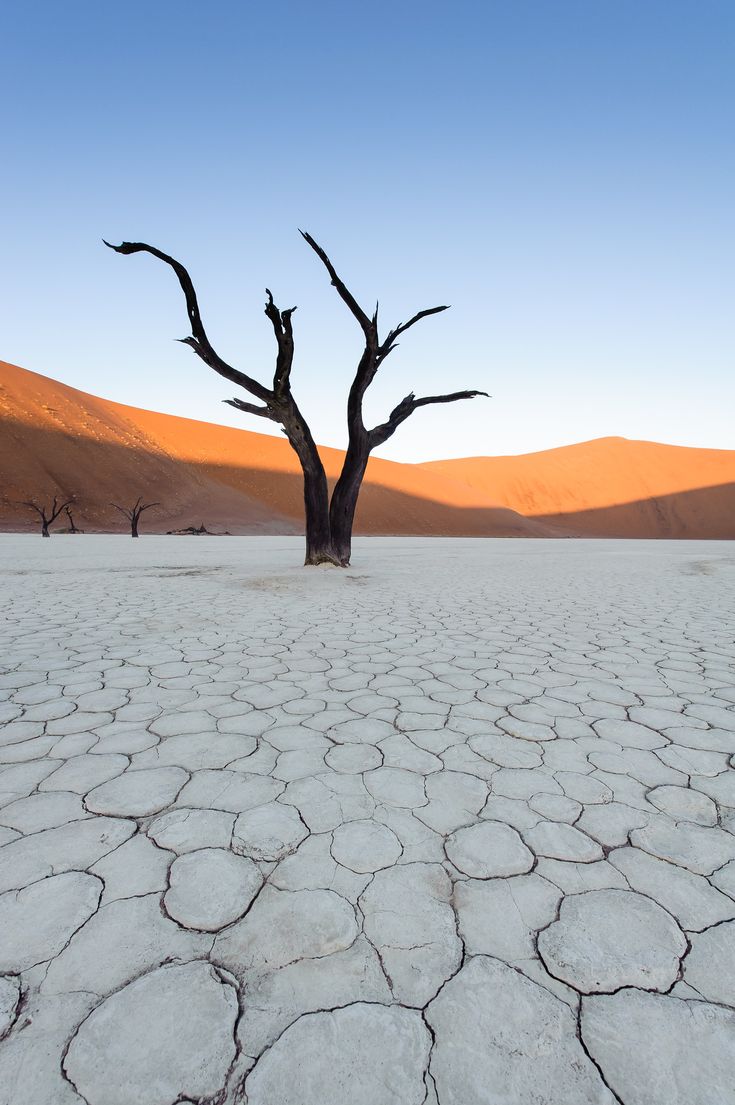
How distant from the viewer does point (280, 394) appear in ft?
27.4

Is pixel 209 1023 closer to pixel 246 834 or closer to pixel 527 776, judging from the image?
pixel 246 834

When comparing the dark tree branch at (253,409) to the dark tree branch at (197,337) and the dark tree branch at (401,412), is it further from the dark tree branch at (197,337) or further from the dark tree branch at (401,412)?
the dark tree branch at (401,412)

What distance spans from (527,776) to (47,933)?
1487mm

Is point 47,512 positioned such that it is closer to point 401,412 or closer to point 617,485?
point 401,412

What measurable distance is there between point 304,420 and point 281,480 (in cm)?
3638

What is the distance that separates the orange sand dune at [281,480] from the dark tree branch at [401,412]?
77.6ft

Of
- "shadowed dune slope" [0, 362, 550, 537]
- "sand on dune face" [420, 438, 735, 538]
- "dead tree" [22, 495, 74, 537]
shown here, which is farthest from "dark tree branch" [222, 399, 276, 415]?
"sand on dune face" [420, 438, 735, 538]

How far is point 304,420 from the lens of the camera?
8695 millimetres

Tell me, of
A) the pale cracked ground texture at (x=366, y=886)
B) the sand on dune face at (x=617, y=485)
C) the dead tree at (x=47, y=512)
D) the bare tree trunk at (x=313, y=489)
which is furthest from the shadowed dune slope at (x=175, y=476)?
the pale cracked ground texture at (x=366, y=886)

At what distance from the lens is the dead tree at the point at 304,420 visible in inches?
310

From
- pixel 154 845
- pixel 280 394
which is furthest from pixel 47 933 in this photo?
pixel 280 394

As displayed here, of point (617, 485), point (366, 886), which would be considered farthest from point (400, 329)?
point (617, 485)

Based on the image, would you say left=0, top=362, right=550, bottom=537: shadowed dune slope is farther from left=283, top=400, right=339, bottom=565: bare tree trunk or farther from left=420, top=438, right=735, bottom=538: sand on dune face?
left=283, top=400, right=339, bottom=565: bare tree trunk

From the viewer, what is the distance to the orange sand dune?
107ft
